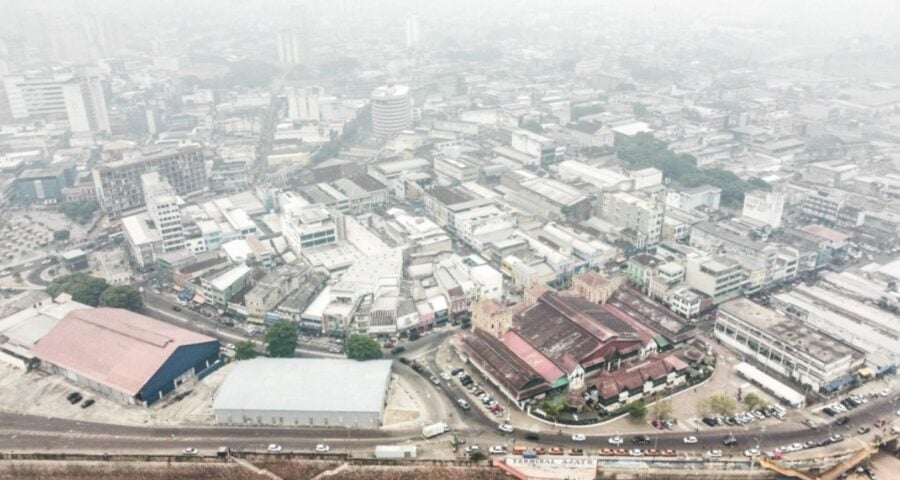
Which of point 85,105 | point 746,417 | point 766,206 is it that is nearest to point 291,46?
point 85,105

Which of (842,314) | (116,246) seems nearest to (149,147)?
(116,246)

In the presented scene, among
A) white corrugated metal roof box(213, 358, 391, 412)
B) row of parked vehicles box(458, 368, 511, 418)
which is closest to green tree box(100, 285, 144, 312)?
white corrugated metal roof box(213, 358, 391, 412)

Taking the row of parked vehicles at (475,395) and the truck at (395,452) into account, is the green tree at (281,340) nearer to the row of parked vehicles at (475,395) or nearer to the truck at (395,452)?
the row of parked vehicles at (475,395)

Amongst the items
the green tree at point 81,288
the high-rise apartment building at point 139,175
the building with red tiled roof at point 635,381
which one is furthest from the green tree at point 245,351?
the high-rise apartment building at point 139,175

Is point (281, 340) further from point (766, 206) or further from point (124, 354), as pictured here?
point (766, 206)

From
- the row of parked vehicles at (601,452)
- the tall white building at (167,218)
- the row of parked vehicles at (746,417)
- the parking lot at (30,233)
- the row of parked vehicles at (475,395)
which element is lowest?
the row of parked vehicles at (746,417)

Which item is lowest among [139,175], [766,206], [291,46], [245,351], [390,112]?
[245,351]

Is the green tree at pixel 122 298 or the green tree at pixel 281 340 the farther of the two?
the green tree at pixel 122 298
